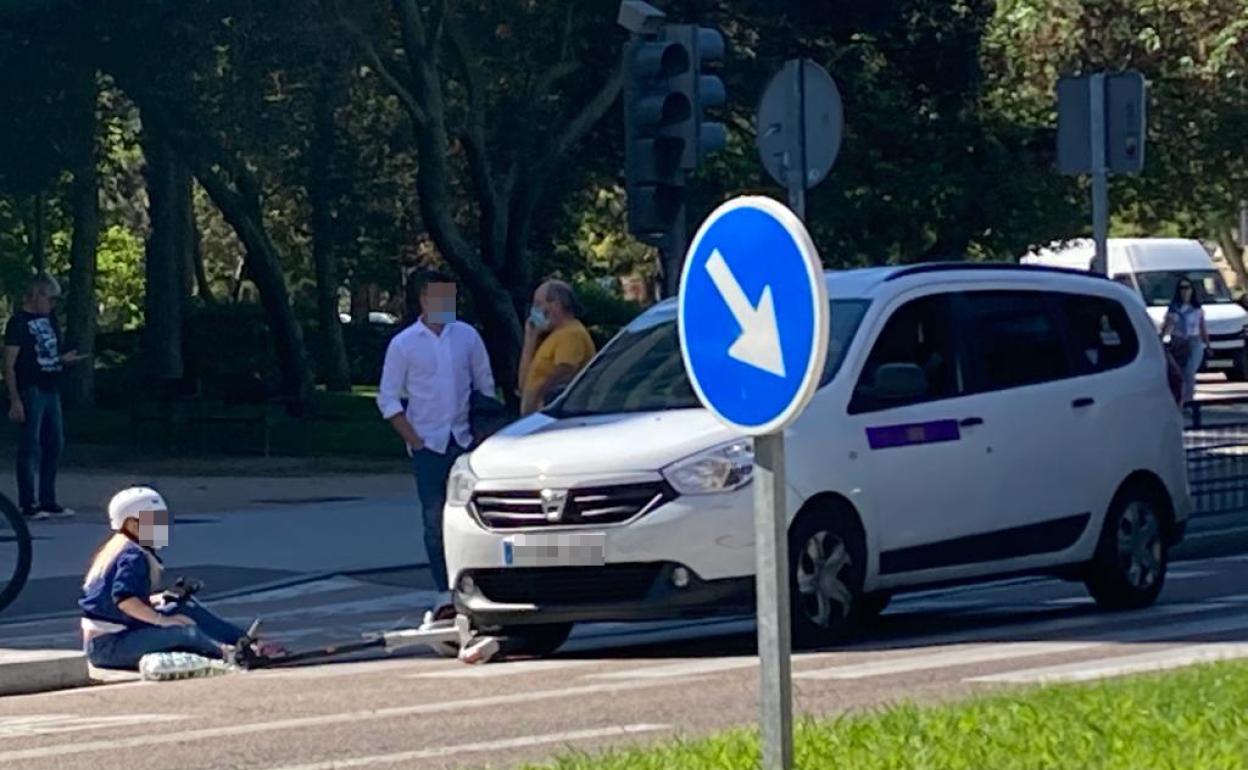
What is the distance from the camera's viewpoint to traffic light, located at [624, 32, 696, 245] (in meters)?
14.4

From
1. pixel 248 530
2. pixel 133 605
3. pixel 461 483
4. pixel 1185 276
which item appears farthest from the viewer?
pixel 1185 276

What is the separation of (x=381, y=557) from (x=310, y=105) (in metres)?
17.9

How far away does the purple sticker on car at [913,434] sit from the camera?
13023 millimetres

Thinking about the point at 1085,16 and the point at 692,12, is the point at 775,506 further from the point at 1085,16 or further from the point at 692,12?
the point at 1085,16

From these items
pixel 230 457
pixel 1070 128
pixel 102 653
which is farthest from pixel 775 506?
pixel 230 457

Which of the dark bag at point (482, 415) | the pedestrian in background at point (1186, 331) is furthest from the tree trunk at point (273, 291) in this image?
the dark bag at point (482, 415)

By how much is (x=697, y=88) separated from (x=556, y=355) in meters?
1.67

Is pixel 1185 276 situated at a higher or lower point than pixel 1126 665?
higher

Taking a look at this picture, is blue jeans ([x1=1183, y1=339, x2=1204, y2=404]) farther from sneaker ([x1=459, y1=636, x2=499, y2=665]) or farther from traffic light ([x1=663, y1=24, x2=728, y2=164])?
sneaker ([x1=459, y1=636, x2=499, y2=665])

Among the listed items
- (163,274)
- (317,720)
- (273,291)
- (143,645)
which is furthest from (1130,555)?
(163,274)

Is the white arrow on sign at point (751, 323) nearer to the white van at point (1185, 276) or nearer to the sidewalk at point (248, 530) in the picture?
the sidewalk at point (248, 530)

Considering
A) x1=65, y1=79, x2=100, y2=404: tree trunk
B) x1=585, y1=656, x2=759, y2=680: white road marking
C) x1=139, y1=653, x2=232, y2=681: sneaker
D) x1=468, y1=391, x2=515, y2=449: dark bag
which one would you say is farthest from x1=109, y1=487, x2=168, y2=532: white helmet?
x1=65, y1=79, x2=100, y2=404: tree trunk

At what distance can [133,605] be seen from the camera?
1276 centimetres

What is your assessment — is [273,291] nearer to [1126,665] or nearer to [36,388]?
[36,388]
